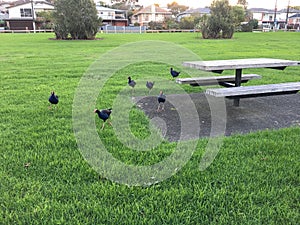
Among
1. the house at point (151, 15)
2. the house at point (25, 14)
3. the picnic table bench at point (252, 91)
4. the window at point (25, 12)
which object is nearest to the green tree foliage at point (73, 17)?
the picnic table bench at point (252, 91)

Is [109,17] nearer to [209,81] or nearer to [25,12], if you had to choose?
[25,12]

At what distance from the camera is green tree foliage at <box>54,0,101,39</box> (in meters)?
23.2

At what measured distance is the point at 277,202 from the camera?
2.42 metres

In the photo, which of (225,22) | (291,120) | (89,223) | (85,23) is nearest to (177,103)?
(291,120)

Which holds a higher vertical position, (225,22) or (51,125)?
(225,22)

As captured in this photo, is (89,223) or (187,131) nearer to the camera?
(89,223)

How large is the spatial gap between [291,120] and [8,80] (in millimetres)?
6441

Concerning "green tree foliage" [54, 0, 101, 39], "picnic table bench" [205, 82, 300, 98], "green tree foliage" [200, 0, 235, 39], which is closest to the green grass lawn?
"picnic table bench" [205, 82, 300, 98]

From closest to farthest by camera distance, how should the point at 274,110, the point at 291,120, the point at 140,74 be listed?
the point at 291,120, the point at 274,110, the point at 140,74

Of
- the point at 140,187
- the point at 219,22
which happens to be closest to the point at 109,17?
the point at 219,22

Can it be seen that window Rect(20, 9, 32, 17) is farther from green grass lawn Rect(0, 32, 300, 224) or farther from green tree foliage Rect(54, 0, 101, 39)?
green grass lawn Rect(0, 32, 300, 224)

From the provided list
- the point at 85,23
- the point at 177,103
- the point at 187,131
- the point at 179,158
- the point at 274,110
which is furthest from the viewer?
the point at 85,23

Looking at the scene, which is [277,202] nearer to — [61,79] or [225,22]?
[61,79]

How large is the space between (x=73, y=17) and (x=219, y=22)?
12463 millimetres
